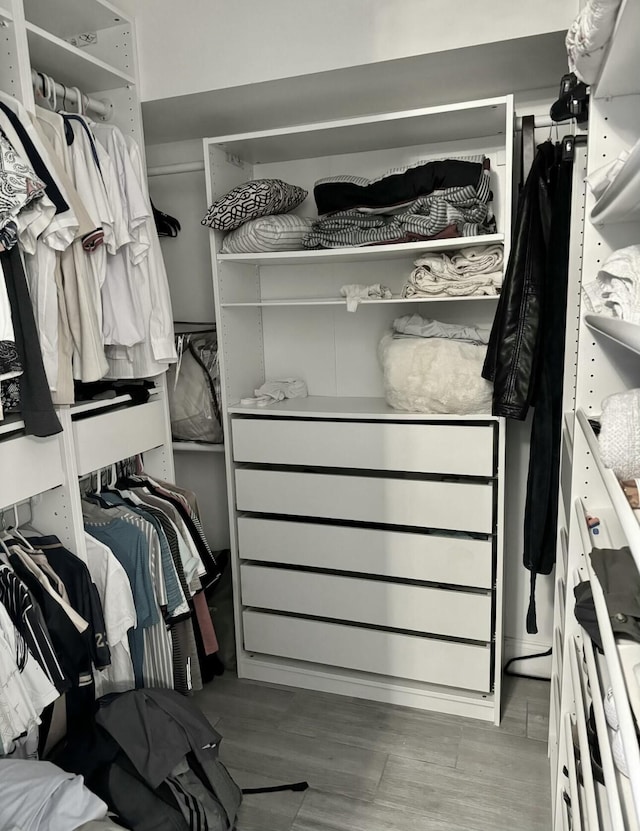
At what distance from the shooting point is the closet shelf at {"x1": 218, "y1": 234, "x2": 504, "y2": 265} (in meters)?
2.04

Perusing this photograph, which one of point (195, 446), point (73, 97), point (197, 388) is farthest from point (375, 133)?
point (195, 446)

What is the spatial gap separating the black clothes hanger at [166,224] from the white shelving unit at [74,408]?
0.45 meters

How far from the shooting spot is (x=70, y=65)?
80.6 inches

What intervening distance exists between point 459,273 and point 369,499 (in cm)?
84

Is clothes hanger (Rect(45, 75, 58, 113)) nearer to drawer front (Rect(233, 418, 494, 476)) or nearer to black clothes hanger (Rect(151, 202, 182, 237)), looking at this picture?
black clothes hanger (Rect(151, 202, 182, 237))

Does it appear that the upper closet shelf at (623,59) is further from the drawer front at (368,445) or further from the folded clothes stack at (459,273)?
the drawer front at (368,445)

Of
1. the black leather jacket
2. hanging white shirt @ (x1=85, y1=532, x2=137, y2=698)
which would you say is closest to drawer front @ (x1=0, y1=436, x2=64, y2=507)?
hanging white shirt @ (x1=85, y1=532, x2=137, y2=698)

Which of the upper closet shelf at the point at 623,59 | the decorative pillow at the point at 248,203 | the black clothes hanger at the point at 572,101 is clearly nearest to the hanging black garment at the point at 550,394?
the black clothes hanger at the point at 572,101

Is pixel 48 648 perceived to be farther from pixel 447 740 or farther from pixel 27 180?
pixel 447 740

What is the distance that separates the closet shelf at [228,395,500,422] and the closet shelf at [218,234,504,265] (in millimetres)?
541

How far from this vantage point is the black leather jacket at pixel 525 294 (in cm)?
196

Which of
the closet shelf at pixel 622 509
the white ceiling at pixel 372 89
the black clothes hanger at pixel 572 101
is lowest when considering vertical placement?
the closet shelf at pixel 622 509

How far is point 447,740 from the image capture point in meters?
2.22

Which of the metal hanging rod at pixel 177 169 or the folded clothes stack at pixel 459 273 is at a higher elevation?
the metal hanging rod at pixel 177 169
